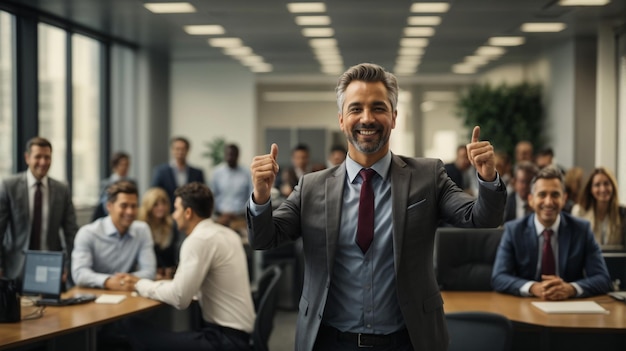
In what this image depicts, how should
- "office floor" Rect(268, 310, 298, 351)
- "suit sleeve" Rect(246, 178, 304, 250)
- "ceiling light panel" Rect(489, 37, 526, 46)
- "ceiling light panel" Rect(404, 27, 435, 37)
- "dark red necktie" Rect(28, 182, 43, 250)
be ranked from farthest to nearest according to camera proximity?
"ceiling light panel" Rect(489, 37, 526, 46), "ceiling light panel" Rect(404, 27, 435, 37), "office floor" Rect(268, 310, 298, 351), "dark red necktie" Rect(28, 182, 43, 250), "suit sleeve" Rect(246, 178, 304, 250)

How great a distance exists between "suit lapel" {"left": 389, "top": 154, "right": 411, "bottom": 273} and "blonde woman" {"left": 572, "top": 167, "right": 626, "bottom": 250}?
426 centimetres

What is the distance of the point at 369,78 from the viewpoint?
2500 millimetres

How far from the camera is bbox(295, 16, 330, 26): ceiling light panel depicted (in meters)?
9.31

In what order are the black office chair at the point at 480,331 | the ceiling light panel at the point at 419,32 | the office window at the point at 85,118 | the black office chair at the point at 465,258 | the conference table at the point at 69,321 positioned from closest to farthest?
1. the black office chair at the point at 480,331
2. the conference table at the point at 69,321
3. the black office chair at the point at 465,258
4. the ceiling light panel at the point at 419,32
5. the office window at the point at 85,118

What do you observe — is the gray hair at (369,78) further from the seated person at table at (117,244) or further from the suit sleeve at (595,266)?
the seated person at table at (117,244)

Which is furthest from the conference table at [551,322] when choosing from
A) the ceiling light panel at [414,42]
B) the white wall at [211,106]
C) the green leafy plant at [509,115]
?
the white wall at [211,106]

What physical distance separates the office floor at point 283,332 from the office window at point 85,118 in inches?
151

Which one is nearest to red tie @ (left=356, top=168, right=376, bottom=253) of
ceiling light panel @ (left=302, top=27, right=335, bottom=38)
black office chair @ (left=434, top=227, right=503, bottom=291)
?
black office chair @ (left=434, top=227, right=503, bottom=291)

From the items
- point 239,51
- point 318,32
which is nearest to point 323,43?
point 318,32

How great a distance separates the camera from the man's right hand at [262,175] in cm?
240

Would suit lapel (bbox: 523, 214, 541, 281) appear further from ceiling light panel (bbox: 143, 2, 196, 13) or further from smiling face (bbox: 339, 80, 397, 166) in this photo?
ceiling light panel (bbox: 143, 2, 196, 13)

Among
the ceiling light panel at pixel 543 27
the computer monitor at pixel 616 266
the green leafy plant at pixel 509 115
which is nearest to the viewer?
the computer monitor at pixel 616 266

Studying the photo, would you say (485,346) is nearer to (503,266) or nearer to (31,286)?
(503,266)

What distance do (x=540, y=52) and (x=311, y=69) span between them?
15.0 feet
